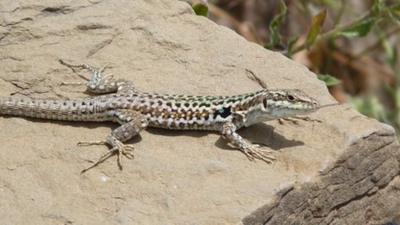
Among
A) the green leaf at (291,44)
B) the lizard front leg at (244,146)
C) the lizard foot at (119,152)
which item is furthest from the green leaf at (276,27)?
the lizard foot at (119,152)

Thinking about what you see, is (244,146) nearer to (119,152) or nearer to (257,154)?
(257,154)

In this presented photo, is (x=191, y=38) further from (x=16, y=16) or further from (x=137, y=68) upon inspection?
(x=16, y=16)

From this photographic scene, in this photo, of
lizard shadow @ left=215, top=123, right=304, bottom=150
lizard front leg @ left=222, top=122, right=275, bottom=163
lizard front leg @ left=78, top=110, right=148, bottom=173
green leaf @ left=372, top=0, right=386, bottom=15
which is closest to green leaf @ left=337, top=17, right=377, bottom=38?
green leaf @ left=372, top=0, right=386, bottom=15

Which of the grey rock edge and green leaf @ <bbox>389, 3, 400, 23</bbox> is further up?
green leaf @ <bbox>389, 3, 400, 23</bbox>

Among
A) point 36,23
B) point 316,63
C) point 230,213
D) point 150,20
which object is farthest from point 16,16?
point 316,63

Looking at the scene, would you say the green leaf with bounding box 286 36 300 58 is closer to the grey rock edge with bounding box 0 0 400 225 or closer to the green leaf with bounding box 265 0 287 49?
the green leaf with bounding box 265 0 287 49

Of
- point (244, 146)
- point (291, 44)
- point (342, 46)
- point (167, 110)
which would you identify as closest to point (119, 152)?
point (167, 110)

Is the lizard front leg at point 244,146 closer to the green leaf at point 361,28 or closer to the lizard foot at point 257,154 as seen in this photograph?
the lizard foot at point 257,154
